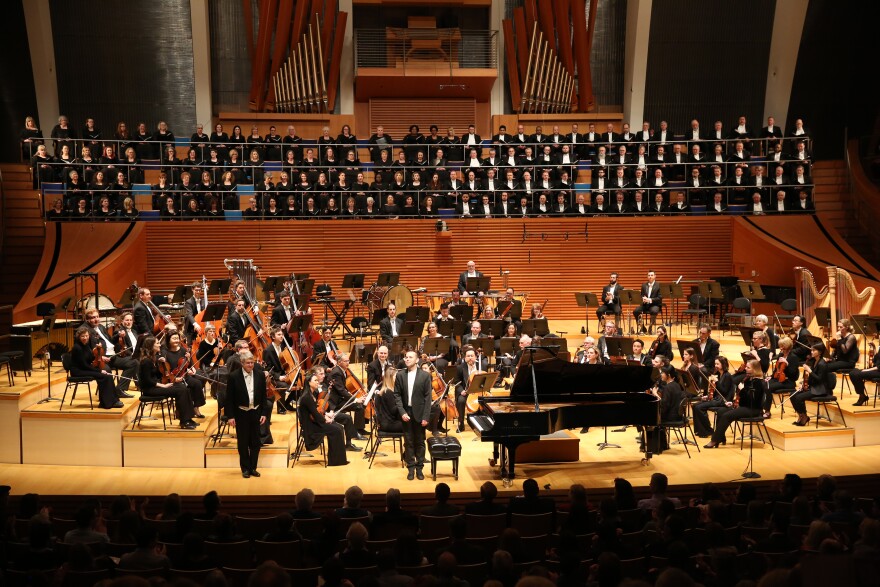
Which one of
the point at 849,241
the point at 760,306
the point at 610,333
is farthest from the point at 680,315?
the point at 610,333

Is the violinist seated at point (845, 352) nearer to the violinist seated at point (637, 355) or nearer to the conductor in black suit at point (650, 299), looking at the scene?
the violinist seated at point (637, 355)

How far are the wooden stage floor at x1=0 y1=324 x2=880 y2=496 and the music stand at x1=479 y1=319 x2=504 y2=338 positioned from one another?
238 cm

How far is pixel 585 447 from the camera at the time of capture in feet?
37.8

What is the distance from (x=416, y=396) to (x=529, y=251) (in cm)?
928

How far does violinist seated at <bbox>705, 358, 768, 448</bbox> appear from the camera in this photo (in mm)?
10945

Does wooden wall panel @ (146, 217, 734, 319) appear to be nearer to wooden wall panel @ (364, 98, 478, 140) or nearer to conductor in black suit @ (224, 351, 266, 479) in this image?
wooden wall panel @ (364, 98, 478, 140)

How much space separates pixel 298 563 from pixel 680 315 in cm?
1336

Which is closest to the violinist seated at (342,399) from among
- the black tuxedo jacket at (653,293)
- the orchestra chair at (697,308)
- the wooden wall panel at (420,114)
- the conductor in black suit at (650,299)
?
the conductor in black suit at (650,299)

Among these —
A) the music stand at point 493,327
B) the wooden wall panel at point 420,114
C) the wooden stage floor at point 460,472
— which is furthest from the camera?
the wooden wall panel at point 420,114

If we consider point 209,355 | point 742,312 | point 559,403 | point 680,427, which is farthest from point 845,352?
point 209,355

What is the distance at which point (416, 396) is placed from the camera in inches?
399

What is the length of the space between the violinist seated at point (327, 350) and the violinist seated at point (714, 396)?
4.72 m

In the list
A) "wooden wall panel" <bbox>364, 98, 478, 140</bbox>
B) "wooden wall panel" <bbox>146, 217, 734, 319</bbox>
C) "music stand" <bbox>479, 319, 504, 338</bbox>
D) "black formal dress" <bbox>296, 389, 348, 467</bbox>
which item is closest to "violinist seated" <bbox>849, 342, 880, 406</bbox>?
"music stand" <bbox>479, 319, 504, 338</bbox>

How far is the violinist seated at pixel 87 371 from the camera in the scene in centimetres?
1103
